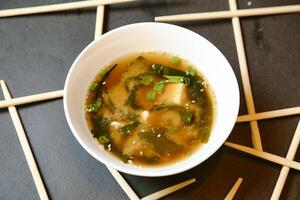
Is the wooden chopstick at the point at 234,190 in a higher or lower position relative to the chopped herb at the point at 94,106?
lower

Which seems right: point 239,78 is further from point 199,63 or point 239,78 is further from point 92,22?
point 92,22

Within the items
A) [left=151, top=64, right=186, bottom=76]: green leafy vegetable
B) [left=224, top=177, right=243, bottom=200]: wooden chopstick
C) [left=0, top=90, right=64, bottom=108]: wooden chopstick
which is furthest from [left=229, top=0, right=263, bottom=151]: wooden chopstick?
[left=0, top=90, right=64, bottom=108]: wooden chopstick

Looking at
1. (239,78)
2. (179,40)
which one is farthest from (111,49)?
(239,78)

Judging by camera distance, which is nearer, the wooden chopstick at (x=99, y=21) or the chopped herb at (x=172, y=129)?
the chopped herb at (x=172, y=129)

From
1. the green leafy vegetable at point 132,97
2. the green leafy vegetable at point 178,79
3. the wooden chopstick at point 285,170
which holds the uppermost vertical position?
the green leafy vegetable at point 178,79

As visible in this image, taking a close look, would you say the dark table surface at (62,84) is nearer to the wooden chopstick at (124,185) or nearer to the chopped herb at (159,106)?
the wooden chopstick at (124,185)

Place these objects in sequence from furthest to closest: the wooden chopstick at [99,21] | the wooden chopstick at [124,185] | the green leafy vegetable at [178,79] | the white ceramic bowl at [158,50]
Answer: the wooden chopstick at [99,21]
the green leafy vegetable at [178,79]
the wooden chopstick at [124,185]
the white ceramic bowl at [158,50]

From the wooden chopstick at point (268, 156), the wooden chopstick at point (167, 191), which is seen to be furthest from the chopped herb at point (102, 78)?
the wooden chopstick at point (268, 156)

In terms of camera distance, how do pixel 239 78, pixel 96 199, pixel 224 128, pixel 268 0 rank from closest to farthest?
pixel 224 128
pixel 96 199
pixel 239 78
pixel 268 0
